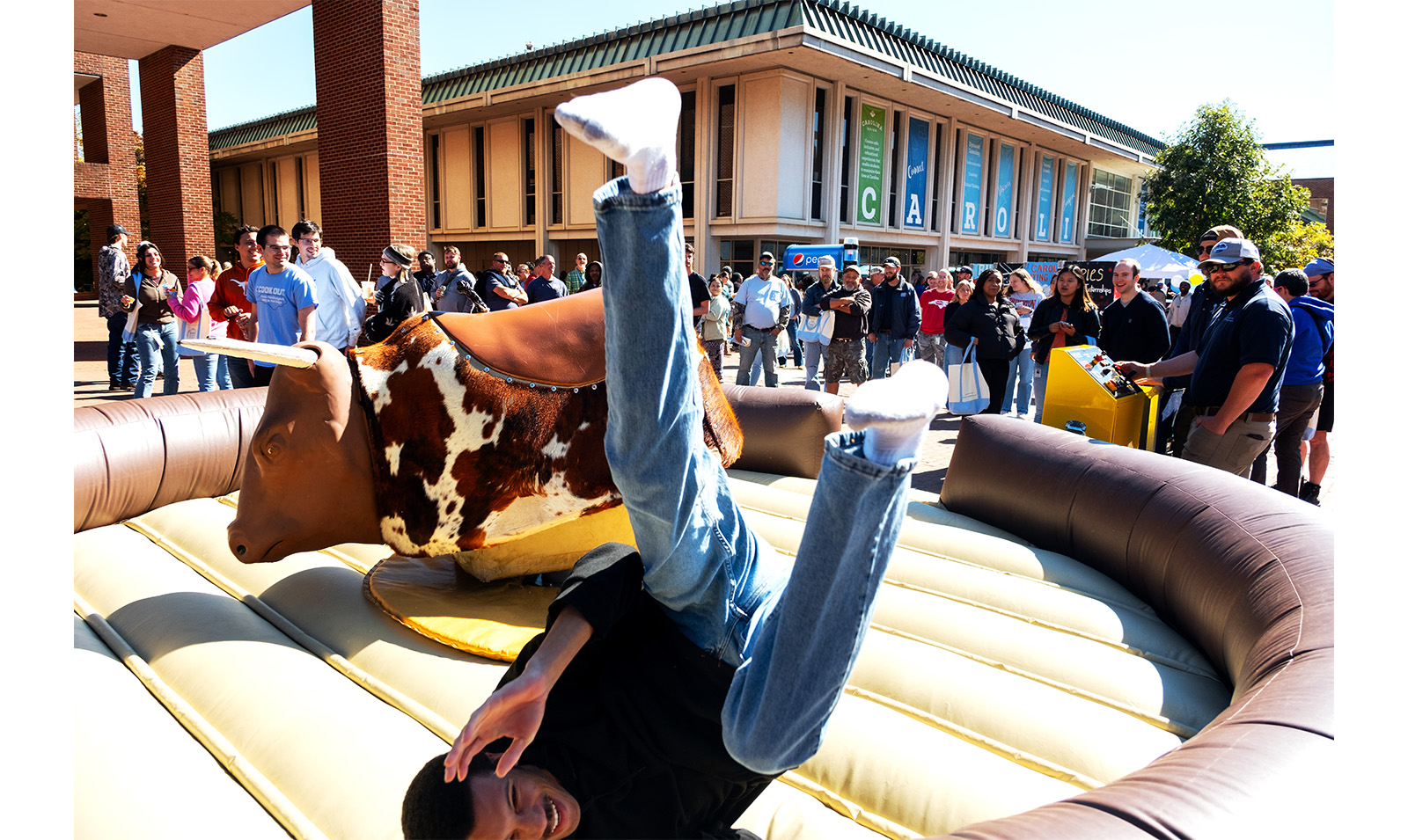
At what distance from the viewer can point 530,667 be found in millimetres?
1214

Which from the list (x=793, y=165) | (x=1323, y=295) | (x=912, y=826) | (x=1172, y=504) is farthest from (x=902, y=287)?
(x=793, y=165)

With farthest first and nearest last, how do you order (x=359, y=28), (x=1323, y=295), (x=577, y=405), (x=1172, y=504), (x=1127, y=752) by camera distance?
(x=359, y=28) → (x=1323, y=295) → (x=1172, y=504) → (x=577, y=405) → (x=1127, y=752)

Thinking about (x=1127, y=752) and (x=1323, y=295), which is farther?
(x=1323, y=295)

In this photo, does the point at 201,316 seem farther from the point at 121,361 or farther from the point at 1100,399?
the point at 1100,399

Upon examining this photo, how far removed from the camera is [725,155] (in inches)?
762

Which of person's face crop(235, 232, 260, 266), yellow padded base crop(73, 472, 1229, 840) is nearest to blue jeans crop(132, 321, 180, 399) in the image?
person's face crop(235, 232, 260, 266)

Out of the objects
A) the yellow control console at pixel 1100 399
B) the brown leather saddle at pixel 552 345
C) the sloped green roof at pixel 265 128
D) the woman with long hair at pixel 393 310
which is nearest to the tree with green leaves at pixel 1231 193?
the yellow control console at pixel 1100 399

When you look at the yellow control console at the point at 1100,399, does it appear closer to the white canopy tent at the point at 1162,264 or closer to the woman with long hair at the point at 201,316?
the woman with long hair at the point at 201,316

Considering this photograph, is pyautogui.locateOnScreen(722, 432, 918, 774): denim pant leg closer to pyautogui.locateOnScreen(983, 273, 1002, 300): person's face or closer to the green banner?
pyautogui.locateOnScreen(983, 273, 1002, 300): person's face

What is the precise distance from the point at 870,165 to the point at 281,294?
1823 cm

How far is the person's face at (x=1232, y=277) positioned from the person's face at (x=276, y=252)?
520 centimetres

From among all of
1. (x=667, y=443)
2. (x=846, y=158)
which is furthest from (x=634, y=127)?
(x=846, y=158)
